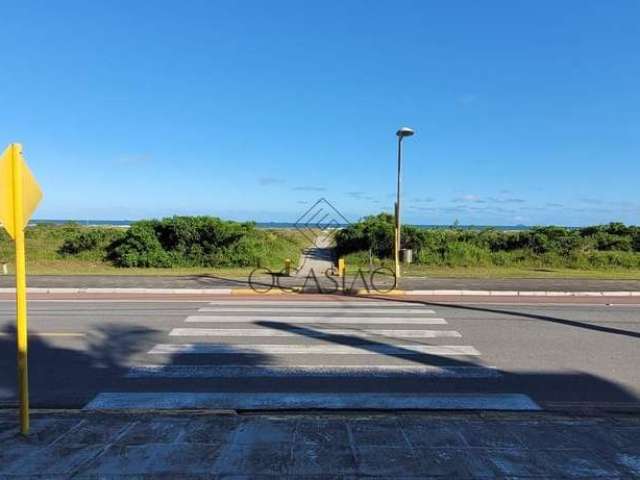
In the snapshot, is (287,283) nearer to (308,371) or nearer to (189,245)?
(189,245)

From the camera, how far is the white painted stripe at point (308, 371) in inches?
259

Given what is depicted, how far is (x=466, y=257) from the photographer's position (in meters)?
26.3

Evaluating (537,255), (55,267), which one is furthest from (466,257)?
(55,267)

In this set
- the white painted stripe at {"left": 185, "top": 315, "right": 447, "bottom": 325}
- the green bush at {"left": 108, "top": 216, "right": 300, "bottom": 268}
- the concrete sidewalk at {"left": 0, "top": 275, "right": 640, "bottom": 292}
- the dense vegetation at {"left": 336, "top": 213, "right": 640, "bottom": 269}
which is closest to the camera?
the white painted stripe at {"left": 185, "top": 315, "right": 447, "bottom": 325}

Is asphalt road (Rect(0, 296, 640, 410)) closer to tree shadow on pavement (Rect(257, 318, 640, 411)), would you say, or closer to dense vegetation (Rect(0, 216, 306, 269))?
tree shadow on pavement (Rect(257, 318, 640, 411))

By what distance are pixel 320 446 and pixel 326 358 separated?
10.7 ft

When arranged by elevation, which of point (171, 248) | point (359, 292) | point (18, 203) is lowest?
point (359, 292)

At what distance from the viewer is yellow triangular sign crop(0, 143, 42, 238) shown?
4113 mm

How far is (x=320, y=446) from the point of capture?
13.7 feet

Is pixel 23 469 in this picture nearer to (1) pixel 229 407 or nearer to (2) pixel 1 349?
(1) pixel 229 407

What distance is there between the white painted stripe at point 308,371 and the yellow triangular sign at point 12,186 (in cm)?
297

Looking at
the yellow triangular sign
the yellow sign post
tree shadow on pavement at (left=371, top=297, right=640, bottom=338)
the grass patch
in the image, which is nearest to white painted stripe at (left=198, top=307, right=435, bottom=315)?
tree shadow on pavement at (left=371, top=297, right=640, bottom=338)

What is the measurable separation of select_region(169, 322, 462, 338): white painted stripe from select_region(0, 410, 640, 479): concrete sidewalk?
3.98 m

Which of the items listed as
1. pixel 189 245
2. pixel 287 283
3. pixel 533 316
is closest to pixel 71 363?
pixel 533 316
